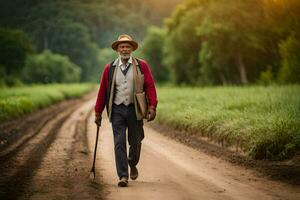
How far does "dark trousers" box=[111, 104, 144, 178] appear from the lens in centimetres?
808

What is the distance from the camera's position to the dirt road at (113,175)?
710cm

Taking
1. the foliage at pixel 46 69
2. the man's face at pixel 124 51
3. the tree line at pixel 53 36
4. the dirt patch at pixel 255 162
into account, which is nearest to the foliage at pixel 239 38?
the tree line at pixel 53 36

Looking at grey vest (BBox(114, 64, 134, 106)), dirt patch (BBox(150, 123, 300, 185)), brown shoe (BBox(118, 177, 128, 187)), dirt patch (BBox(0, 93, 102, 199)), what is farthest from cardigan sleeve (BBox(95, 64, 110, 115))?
dirt patch (BBox(150, 123, 300, 185))

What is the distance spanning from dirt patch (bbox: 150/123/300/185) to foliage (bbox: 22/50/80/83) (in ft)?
142

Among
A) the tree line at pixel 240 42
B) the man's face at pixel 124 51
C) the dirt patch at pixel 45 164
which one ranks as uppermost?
the tree line at pixel 240 42

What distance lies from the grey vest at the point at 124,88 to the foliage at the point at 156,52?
2680 inches

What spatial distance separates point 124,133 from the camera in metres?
8.23

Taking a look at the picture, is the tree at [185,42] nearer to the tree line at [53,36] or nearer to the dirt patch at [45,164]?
the tree line at [53,36]

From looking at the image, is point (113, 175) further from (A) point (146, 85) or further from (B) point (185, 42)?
(B) point (185, 42)

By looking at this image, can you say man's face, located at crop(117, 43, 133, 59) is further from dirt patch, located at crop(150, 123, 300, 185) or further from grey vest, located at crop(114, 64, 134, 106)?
dirt patch, located at crop(150, 123, 300, 185)

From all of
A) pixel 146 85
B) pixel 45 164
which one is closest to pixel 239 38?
pixel 45 164

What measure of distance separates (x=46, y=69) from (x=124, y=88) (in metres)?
53.9

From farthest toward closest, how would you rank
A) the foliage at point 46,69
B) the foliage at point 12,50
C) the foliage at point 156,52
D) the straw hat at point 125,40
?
the foliage at point 156,52, the foliage at point 46,69, the foliage at point 12,50, the straw hat at point 125,40

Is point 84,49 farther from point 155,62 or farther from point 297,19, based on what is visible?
point 297,19
